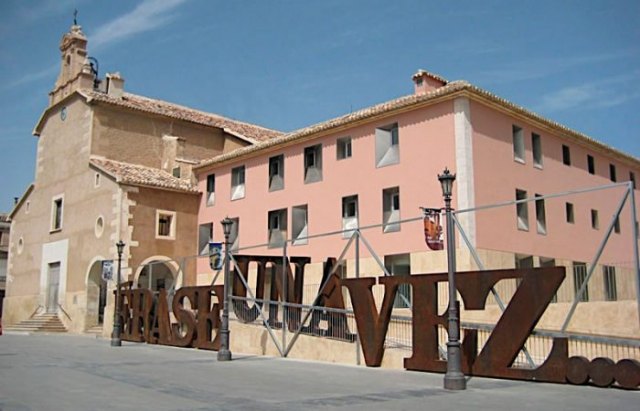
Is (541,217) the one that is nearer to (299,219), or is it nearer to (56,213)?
(299,219)

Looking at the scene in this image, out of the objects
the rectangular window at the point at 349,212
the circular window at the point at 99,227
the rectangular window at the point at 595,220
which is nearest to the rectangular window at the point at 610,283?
the rectangular window at the point at 349,212

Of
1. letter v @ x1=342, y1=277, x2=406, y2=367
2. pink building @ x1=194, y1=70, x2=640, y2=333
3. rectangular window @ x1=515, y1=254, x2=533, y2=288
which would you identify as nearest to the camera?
letter v @ x1=342, y1=277, x2=406, y2=367

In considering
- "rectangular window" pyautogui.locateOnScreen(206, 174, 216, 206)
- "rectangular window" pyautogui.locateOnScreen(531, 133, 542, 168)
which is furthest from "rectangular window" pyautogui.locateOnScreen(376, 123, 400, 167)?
"rectangular window" pyautogui.locateOnScreen(206, 174, 216, 206)

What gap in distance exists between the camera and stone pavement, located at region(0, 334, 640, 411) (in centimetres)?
962

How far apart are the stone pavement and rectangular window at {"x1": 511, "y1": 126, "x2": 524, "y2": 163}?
44.4 ft

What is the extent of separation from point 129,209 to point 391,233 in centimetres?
1389

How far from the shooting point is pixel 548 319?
16.2 meters

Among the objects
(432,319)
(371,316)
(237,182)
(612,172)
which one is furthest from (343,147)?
(432,319)

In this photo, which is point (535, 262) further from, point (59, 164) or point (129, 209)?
point (59, 164)

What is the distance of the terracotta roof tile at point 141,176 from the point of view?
1307 inches

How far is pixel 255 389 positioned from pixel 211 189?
25069mm

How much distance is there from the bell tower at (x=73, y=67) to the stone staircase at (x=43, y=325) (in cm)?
1304

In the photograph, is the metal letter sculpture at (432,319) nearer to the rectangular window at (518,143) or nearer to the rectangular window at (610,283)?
the rectangular window at (610,283)

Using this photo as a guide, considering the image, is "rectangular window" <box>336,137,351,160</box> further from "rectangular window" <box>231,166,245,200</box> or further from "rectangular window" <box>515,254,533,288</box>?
"rectangular window" <box>515,254,533,288</box>
